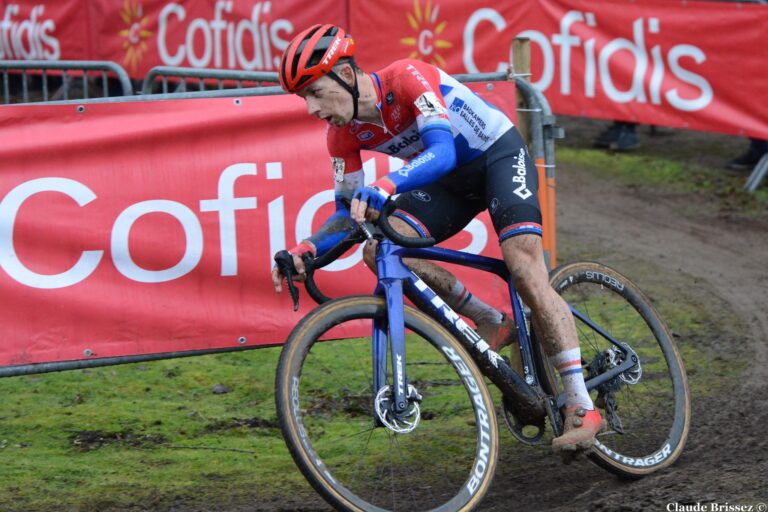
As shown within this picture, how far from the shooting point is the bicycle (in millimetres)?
4301

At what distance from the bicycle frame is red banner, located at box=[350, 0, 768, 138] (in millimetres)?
6216

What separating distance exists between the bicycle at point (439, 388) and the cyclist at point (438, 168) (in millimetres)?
181

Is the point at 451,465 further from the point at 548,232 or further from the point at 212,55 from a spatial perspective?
the point at 212,55

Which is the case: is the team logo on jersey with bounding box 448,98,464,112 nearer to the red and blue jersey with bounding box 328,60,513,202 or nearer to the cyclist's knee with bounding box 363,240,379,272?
the red and blue jersey with bounding box 328,60,513,202

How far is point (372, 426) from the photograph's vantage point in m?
5.75

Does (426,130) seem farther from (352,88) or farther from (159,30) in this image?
(159,30)

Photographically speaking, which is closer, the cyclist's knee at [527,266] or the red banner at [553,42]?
the cyclist's knee at [527,266]

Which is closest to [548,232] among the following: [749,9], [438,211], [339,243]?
[438,211]

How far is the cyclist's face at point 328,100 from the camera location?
14.8 feet

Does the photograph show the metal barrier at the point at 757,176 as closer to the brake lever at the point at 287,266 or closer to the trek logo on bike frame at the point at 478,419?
the trek logo on bike frame at the point at 478,419

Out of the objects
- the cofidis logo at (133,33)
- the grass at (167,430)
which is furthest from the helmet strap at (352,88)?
the cofidis logo at (133,33)

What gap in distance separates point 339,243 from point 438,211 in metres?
0.65

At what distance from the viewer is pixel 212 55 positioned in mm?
14492

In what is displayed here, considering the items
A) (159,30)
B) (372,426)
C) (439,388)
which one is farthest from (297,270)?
(159,30)
